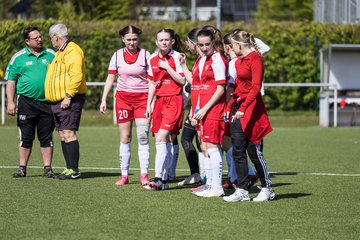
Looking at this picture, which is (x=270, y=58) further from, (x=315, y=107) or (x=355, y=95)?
(x=355, y=95)

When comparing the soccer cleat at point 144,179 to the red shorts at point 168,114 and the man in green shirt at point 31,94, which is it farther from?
the man in green shirt at point 31,94

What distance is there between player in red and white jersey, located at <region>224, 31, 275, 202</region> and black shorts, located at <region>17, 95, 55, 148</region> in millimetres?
3330

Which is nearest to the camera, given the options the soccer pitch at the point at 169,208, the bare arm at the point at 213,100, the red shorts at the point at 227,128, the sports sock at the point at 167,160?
the soccer pitch at the point at 169,208

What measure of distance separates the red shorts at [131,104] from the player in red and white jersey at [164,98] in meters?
0.31

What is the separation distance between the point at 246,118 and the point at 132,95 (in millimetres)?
2159

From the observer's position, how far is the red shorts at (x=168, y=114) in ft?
35.4

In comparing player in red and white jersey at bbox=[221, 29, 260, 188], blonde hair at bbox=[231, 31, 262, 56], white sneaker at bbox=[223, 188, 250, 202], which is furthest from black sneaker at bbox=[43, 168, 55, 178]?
blonde hair at bbox=[231, 31, 262, 56]

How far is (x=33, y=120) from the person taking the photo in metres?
12.4

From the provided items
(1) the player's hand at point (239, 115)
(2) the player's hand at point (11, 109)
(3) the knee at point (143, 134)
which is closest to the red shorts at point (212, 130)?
(1) the player's hand at point (239, 115)

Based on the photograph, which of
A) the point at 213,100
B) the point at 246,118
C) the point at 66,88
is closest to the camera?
the point at 246,118

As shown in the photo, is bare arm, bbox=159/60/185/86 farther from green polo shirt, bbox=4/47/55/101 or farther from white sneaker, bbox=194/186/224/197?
green polo shirt, bbox=4/47/55/101

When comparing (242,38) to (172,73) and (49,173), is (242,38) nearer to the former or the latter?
(172,73)

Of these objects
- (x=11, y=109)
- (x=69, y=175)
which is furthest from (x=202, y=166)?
(x=11, y=109)

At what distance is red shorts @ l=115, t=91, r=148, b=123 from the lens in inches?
449
